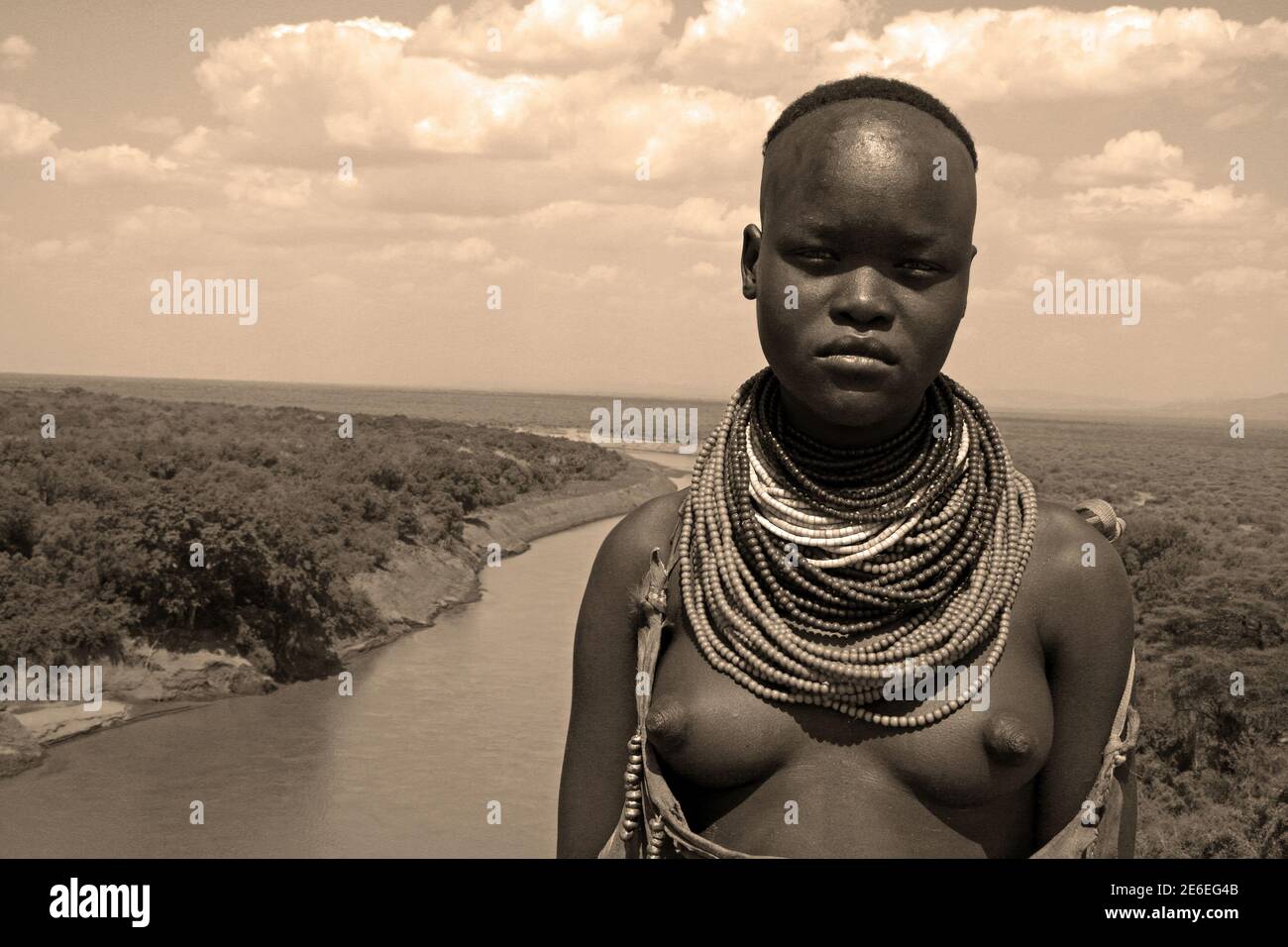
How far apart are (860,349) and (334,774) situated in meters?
15.0

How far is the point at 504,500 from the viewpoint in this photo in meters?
38.8

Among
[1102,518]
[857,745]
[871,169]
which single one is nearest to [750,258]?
[871,169]

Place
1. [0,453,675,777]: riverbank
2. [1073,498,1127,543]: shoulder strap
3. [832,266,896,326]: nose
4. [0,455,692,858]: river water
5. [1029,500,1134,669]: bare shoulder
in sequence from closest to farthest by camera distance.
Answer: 1. [832,266,896,326]: nose
2. [1029,500,1134,669]: bare shoulder
3. [1073,498,1127,543]: shoulder strap
4. [0,455,692,858]: river water
5. [0,453,675,777]: riverbank

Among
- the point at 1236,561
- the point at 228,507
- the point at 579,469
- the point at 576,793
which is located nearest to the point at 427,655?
the point at 228,507

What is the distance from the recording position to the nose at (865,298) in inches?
88.6

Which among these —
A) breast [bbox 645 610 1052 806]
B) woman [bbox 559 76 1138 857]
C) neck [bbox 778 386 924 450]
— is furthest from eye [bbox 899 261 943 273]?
breast [bbox 645 610 1052 806]

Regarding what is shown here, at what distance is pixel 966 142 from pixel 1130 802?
4.15ft

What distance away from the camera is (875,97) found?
237 centimetres

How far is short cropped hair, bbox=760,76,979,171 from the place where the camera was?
2375 millimetres

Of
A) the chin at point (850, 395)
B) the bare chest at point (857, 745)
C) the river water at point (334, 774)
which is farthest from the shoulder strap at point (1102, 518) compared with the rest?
the river water at point (334, 774)

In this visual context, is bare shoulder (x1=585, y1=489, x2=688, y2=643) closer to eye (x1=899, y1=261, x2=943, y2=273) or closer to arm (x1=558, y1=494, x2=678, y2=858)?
arm (x1=558, y1=494, x2=678, y2=858)

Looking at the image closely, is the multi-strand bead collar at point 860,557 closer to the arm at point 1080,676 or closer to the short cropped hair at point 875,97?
the arm at point 1080,676
